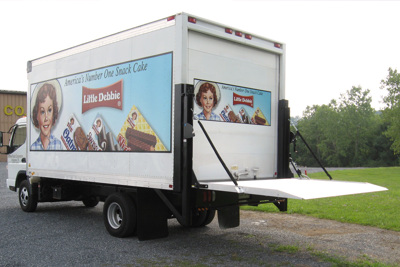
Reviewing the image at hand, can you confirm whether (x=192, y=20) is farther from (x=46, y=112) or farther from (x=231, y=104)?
(x=46, y=112)

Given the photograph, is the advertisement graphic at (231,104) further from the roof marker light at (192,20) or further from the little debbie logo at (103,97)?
the little debbie logo at (103,97)

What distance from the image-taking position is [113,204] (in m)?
7.41

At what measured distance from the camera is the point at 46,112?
907 centimetres

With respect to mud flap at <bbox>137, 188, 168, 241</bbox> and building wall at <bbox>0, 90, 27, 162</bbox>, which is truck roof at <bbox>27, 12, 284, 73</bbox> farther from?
building wall at <bbox>0, 90, 27, 162</bbox>

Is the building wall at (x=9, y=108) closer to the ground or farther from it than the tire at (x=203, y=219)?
farther from it

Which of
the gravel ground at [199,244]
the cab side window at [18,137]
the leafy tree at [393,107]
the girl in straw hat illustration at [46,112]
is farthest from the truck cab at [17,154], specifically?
the leafy tree at [393,107]

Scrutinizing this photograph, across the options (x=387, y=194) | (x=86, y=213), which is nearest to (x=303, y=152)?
A: (x=387, y=194)

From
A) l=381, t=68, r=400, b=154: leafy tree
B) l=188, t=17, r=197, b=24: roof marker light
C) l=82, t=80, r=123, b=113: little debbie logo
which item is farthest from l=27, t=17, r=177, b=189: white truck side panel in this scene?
l=381, t=68, r=400, b=154: leafy tree

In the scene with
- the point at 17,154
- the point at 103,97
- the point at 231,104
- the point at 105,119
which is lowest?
the point at 17,154

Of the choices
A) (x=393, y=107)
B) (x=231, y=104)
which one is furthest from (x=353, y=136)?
(x=231, y=104)

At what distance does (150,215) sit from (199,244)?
0.98 metres

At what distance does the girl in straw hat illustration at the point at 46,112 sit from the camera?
8.74 meters

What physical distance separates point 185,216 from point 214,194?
1.95 feet

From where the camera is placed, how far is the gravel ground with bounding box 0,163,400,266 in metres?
5.91
